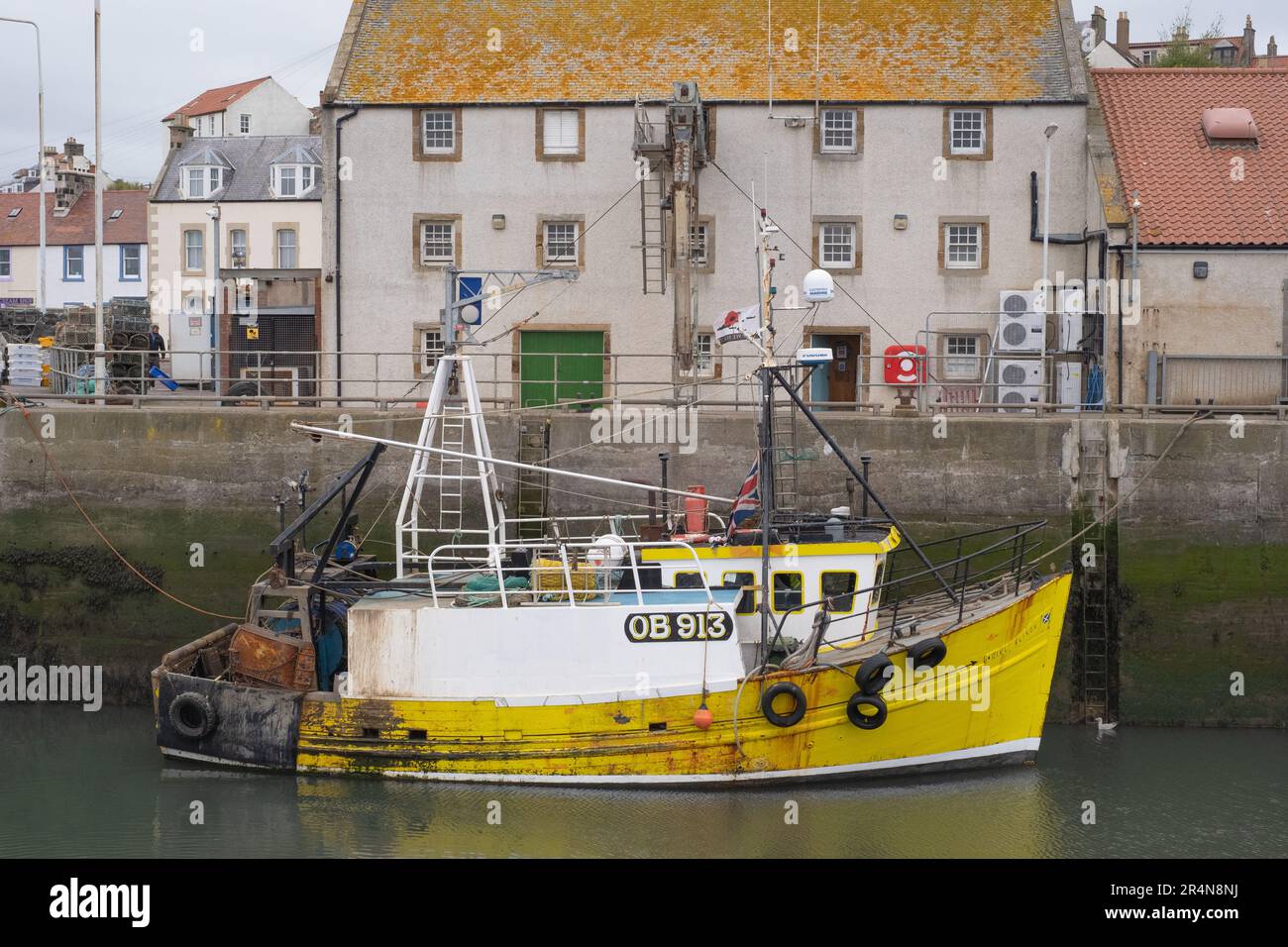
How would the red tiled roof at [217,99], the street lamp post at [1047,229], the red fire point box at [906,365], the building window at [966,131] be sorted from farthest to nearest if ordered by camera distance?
1. the red tiled roof at [217,99]
2. the building window at [966,131]
3. the street lamp post at [1047,229]
4. the red fire point box at [906,365]

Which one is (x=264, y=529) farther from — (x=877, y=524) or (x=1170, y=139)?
(x=1170, y=139)

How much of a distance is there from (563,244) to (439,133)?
2.83 m

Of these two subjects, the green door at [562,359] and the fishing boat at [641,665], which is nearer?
the fishing boat at [641,665]

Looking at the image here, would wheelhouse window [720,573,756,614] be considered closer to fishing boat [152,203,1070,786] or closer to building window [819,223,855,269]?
fishing boat [152,203,1070,786]

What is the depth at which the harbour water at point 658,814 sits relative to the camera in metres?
14.0

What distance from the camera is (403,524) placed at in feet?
53.9

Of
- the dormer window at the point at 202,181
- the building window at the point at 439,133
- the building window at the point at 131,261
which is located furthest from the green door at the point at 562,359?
the building window at the point at 131,261

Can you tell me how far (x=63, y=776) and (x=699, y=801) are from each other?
7.15 m

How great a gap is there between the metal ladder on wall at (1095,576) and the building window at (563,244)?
945 centimetres

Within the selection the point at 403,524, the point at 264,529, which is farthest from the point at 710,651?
the point at 264,529

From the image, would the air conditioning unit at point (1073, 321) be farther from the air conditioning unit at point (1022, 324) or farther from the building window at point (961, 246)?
the building window at point (961, 246)

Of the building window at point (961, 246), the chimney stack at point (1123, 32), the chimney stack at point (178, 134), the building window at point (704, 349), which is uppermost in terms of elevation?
the chimney stack at point (1123, 32)

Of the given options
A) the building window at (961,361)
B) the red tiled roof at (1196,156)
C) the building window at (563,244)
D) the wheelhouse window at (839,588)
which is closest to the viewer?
the wheelhouse window at (839,588)

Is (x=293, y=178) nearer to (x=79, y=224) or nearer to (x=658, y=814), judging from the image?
(x=79, y=224)
